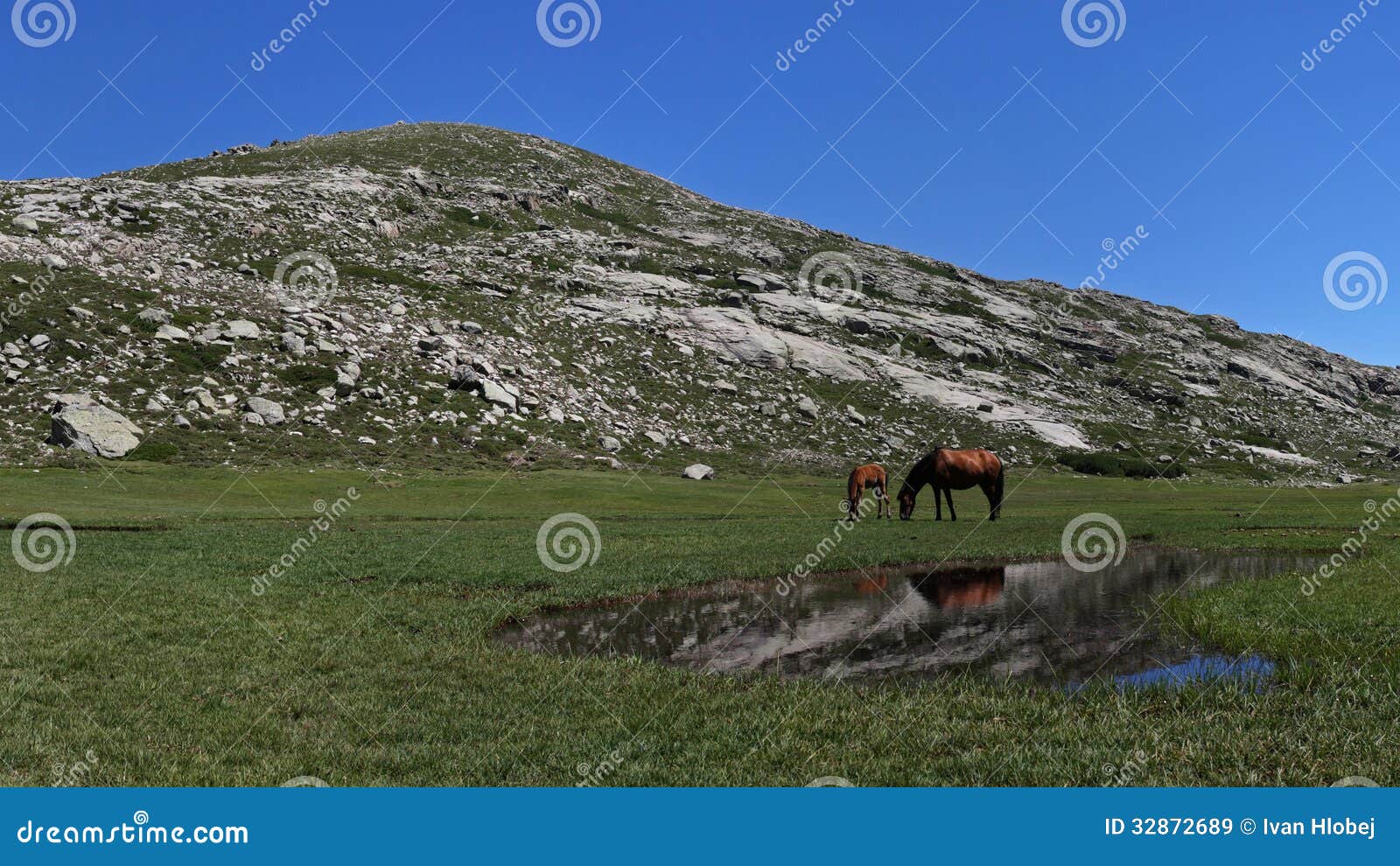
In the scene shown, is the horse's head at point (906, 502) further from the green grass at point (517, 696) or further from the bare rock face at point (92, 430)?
the bare rock face at point (92, 430)

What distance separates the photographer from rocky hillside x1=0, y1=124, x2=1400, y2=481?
68.7 metres

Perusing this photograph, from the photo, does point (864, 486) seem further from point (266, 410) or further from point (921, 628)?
point (266, 410)

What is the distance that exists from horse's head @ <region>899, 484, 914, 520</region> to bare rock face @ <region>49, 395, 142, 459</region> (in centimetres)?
5520

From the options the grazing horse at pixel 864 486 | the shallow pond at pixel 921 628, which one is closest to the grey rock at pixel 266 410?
the grazing horse at pixel 864 486

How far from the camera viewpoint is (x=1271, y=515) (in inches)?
1757

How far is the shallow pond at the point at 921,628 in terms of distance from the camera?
1250 cm

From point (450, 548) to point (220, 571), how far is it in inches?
294

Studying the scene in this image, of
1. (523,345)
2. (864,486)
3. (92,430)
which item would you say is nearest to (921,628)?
(864,486)

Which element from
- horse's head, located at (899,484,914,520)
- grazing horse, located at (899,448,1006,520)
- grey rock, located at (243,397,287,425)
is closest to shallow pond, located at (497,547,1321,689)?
horse's head, located at (899,484,914,520)

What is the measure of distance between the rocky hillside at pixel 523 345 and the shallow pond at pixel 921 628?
167 ft

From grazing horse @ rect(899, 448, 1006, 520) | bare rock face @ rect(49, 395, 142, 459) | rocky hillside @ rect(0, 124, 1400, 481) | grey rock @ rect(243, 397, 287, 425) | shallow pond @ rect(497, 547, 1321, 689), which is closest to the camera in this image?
shallow pond @ rect(497, 547, 1321, 689)

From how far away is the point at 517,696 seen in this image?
1059 cm

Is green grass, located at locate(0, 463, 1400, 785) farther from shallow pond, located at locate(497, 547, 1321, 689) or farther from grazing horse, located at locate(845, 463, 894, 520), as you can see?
grazing horse, located at locate(845, 463, 894, 520)

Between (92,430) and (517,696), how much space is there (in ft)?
208
